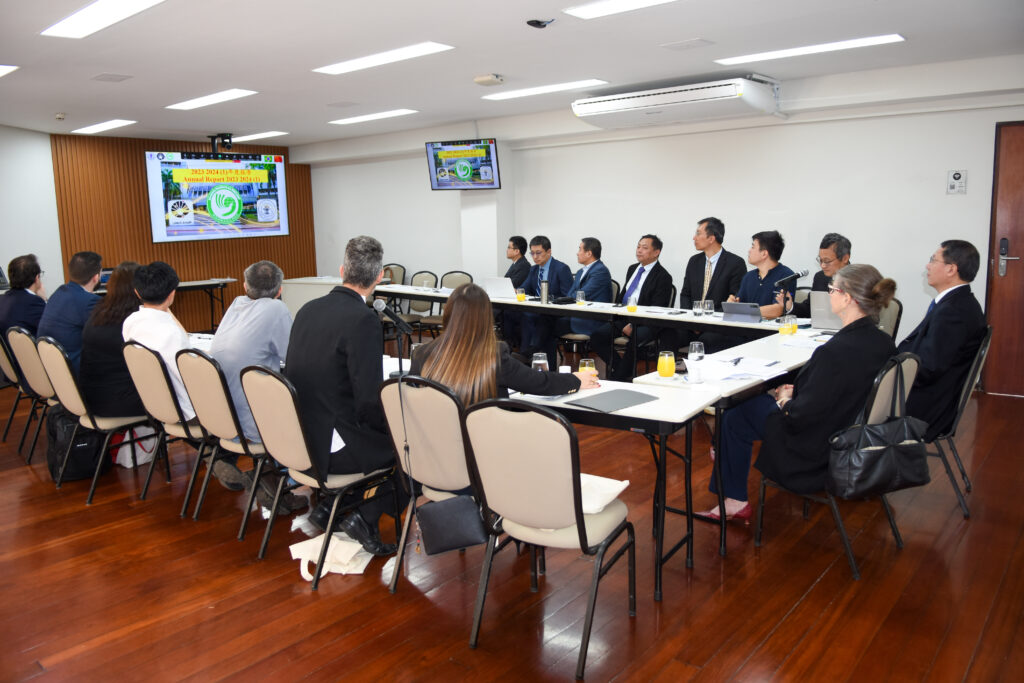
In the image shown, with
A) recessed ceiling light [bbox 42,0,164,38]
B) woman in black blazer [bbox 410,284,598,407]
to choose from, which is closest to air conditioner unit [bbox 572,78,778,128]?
recessed ceiling light [bbox 42,0,164,38]

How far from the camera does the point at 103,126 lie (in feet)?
28.3

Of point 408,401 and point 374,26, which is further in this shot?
point 374,26

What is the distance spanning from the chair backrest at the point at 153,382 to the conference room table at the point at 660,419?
5.80 ft

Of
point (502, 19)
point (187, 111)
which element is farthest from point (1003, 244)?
point (187, 111)

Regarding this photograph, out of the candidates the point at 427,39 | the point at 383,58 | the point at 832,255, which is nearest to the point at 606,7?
the point at 427,39

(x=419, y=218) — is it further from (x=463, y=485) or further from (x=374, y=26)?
(x=463, y=485)

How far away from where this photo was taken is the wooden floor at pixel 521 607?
242 centimetres

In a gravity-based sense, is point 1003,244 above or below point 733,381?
above

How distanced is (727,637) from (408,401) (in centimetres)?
139

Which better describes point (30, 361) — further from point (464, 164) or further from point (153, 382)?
point (464, 164)

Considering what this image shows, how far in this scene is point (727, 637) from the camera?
8.38ft

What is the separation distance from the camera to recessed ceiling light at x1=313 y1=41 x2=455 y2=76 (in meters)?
5.05

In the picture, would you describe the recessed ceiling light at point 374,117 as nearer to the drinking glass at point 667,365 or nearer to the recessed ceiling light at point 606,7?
the recessed ceiling light at point 606,7

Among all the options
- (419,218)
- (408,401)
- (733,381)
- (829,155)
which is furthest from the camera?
(419,218)
